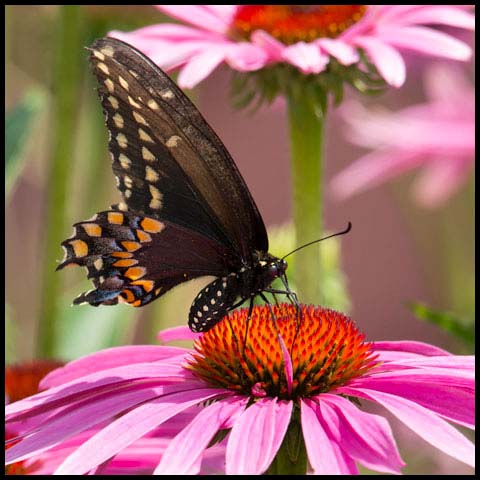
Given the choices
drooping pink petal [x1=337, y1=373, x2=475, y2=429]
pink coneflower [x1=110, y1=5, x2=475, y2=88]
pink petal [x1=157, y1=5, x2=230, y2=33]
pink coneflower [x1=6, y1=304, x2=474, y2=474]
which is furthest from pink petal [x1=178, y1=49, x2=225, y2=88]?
drooping pink petal [x1=337, y1=373, x2=475, y2=429]

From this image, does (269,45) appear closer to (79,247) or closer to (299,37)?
(299,37)

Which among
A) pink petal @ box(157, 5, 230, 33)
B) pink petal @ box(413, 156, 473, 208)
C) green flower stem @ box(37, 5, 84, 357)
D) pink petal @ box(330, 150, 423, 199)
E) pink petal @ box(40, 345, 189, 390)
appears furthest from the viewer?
pink petal @ box(413, 156, 473, 208)

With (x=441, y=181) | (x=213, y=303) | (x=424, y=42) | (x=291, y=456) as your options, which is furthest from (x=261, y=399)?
(x=441, y=181)

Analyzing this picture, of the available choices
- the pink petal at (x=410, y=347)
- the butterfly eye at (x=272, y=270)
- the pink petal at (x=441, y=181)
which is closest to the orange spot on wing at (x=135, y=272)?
the butterfly eye at (x=272, y=270)

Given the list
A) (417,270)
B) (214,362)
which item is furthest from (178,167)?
(417,270)

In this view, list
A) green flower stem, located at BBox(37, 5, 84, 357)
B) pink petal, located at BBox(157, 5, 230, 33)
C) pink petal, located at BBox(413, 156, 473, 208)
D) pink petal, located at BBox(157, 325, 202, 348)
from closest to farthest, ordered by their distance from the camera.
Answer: pink petal, located at BBox(157, 325, 202, 348) → pink petal, located at BBox(157, 5, 230, 33) → green flower stem, located at BBox(37, 5, 84, 357) → pink petal, located at BBox(413, 156, 473, 208)

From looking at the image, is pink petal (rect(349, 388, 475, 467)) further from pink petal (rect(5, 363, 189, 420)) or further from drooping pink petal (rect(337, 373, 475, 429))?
pink petal (rect(5, 363, 189, 420))
